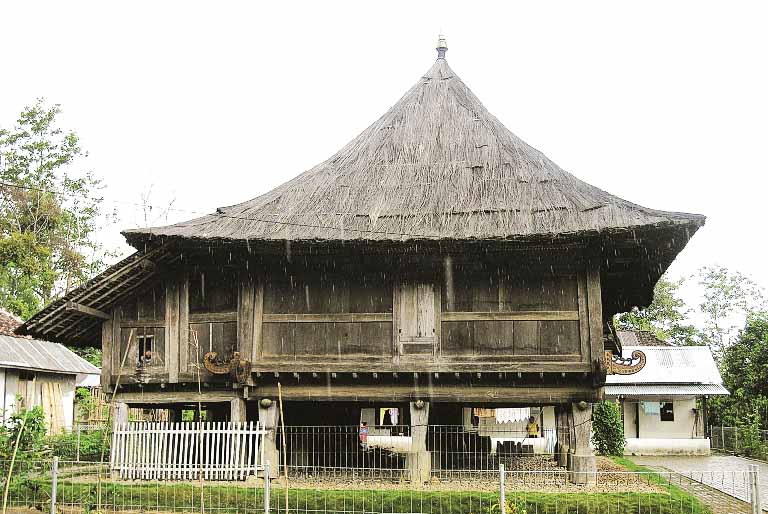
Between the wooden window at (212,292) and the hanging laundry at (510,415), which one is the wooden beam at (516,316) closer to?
the wooden window at (212,292)

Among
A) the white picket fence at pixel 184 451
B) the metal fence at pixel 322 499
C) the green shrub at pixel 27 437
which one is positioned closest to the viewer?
the green shrub at pixel 27 437

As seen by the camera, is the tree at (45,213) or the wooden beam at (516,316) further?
the tree at (45,213)

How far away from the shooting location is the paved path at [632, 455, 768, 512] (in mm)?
18156

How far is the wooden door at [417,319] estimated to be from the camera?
1606 cm

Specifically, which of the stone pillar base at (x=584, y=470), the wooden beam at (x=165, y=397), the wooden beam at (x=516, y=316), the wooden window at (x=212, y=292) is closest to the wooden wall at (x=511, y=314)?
the wooden beam at (x=516, y=316)

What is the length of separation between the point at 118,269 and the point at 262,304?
279cm

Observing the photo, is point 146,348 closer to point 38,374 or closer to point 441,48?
point 441,48

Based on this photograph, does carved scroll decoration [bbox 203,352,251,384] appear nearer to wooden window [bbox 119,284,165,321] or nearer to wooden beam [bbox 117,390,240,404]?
wooden beam [bbox 117,390,240,404]

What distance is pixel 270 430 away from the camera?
16.4m

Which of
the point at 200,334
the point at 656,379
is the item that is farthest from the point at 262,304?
the point at 656,379

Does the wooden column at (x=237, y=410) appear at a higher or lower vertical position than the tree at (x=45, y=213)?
lower

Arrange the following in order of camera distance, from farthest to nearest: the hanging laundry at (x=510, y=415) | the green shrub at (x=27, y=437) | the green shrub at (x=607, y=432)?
the hanging laundry at (x=510, y=415) < the green shrub at (x=607, y=432) < the green shrub at (x=27, y=437)

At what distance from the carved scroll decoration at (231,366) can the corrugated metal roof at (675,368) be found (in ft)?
70.0

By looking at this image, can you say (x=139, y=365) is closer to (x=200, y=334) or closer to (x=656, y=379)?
(x=200, y=334)
